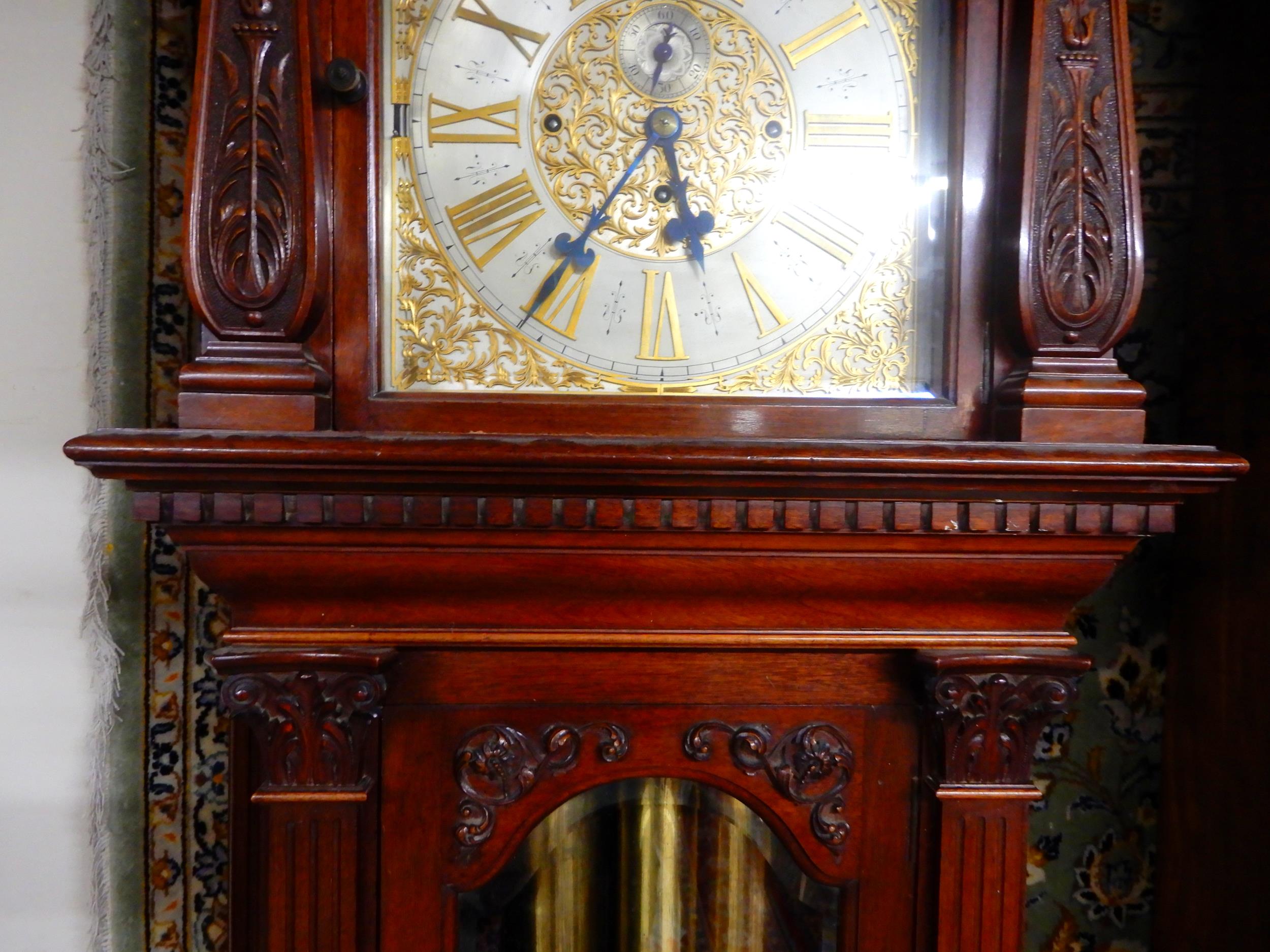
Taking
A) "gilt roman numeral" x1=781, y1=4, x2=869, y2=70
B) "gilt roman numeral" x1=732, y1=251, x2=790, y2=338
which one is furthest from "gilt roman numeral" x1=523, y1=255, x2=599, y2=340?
"gilt roman numeral" x1=781, y1=4, x2=869, y2=70

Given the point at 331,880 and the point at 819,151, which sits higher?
the point at 819,151

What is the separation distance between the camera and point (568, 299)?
0.60m

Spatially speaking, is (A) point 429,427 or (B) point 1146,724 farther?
(B) point 1146,724

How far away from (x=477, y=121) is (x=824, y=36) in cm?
26

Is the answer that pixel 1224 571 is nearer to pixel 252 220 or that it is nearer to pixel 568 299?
pixel 568 299

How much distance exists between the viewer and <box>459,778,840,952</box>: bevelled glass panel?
24.2 inches

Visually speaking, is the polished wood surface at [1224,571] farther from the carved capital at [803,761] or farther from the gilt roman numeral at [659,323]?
the gilt roman numeral at [659,323]

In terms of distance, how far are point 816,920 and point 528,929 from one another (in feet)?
0.70

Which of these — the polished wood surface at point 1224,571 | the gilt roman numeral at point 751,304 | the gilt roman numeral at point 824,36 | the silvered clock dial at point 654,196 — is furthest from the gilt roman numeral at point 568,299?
the polished wood surface at point 1224,571

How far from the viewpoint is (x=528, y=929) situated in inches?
24.3

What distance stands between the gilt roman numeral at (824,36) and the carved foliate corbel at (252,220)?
1.12ft

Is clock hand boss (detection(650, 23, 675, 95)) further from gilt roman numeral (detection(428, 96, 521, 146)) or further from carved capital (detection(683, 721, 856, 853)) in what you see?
carved capital (detection(683, 721, 856, 853))

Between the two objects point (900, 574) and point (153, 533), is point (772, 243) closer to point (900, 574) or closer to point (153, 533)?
point (900, 574)

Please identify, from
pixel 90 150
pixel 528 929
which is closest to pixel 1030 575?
pixel 528 929
